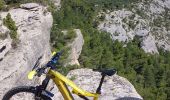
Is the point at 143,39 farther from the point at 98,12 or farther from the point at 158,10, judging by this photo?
the point at 158,10

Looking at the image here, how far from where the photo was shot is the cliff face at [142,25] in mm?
149500

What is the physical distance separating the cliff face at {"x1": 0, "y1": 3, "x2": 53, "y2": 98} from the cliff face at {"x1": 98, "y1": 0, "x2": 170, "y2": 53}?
4751 inches

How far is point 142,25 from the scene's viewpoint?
539 ft

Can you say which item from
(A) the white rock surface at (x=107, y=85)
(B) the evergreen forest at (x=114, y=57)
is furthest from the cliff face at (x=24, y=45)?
(B) the evergreen forest at (x=114, y=57)

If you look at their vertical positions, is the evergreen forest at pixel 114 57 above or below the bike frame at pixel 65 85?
below

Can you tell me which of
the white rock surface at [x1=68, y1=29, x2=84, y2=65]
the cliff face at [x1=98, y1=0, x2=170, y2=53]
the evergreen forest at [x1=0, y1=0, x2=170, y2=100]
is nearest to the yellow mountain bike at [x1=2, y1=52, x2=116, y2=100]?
the evergreen forest at [x1=0, y1=0, x2=170, y2=100]

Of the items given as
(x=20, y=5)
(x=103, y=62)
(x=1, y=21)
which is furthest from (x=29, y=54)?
(x=103, y=62)

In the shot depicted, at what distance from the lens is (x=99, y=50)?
78.4 metres

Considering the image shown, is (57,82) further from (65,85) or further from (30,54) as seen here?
(30,54)

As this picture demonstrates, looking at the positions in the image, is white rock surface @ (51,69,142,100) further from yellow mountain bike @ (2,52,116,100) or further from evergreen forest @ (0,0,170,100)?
evergreen forest @ (0,0,170,100)

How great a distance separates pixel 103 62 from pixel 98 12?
290 ft

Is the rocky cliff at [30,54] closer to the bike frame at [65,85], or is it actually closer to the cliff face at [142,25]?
the bike frame at [65,85]

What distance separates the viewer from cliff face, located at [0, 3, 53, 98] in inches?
688

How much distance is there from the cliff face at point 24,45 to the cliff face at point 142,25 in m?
121
